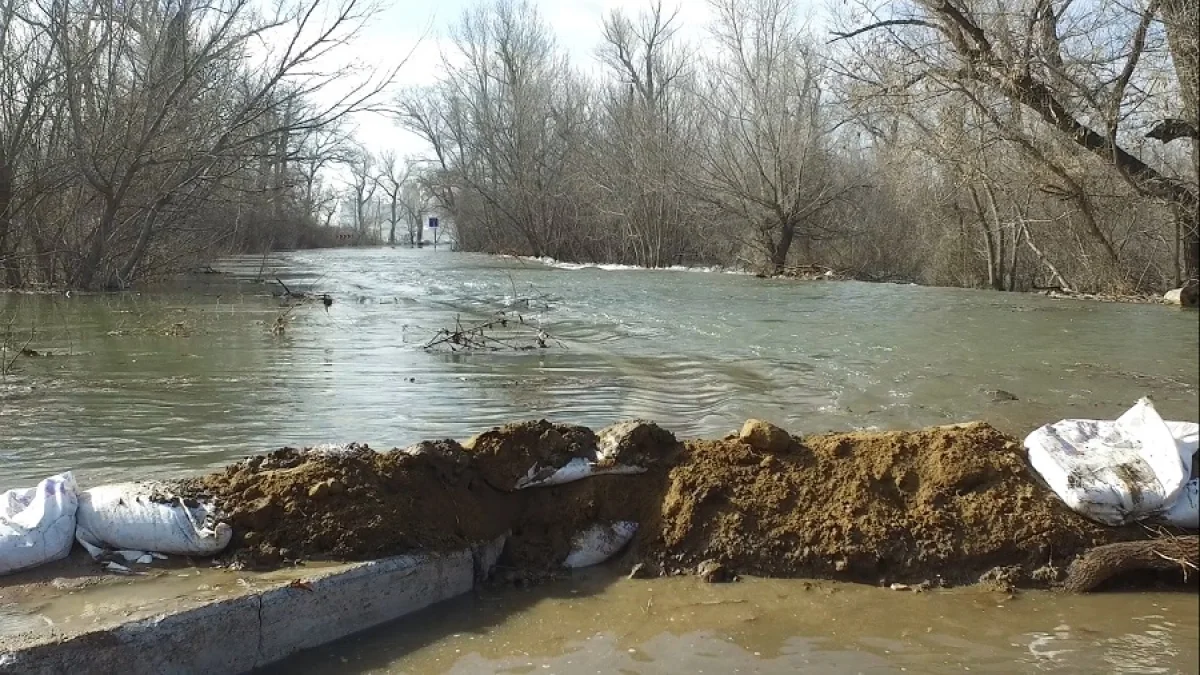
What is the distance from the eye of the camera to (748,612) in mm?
3842

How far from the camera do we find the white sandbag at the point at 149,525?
392cm

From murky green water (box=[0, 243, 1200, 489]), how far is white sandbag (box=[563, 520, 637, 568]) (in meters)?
2.33

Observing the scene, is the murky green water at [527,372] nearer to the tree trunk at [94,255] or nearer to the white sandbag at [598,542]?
the tree trunk at [94,255]

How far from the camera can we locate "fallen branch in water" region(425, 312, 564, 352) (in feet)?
37.6

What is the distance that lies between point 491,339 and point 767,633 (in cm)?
858

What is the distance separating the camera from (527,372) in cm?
977

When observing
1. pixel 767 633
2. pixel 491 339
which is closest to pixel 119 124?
pixel 491 339

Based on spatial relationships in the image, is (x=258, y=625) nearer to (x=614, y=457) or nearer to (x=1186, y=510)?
(x=614, y=457)

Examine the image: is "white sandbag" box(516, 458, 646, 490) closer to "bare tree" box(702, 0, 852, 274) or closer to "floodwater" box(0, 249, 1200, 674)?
"floodwater" box(0, 249, 1200, 674)

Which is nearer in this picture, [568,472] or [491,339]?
[568,472]

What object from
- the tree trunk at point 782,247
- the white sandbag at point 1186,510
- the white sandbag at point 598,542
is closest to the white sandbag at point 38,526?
the white sandbag at point 598,542

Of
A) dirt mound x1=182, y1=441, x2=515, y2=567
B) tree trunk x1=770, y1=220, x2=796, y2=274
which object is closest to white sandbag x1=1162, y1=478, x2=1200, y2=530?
dirt mound x1=182, y1=441, x2=515, y2=567

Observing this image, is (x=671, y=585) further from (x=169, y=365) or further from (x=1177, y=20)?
(x=1177, y=20)

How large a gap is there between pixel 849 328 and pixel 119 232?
1467 centimetres
